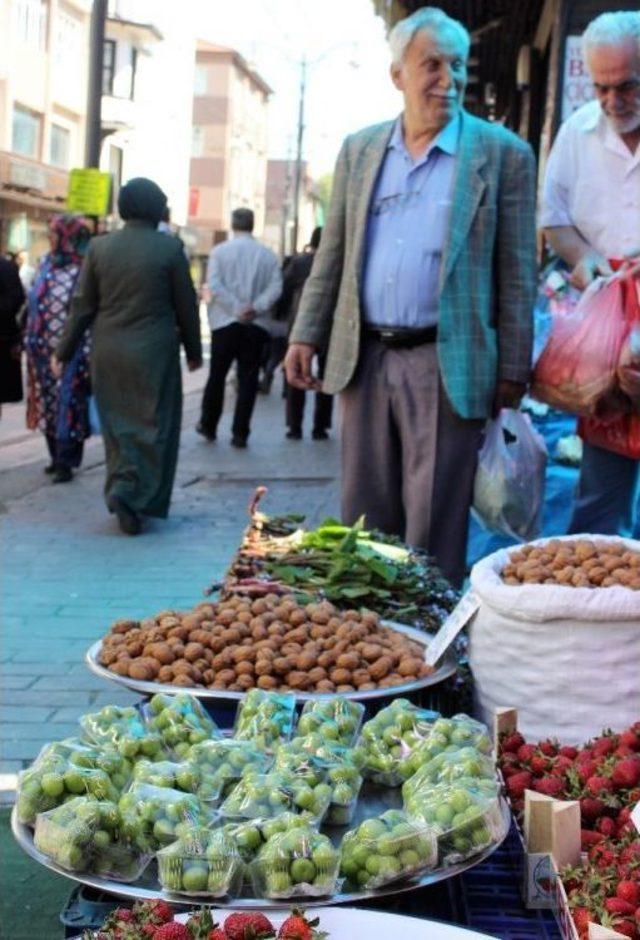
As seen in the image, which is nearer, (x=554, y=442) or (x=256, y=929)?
(x=256, y=929)

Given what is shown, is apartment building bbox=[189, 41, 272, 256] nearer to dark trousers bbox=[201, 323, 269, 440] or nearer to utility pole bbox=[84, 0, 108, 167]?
utility pole bbox=[84, 0, 108, 167]

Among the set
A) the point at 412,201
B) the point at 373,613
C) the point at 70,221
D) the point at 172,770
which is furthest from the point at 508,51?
the point at 172,770

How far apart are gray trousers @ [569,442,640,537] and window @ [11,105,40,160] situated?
41.8 metres

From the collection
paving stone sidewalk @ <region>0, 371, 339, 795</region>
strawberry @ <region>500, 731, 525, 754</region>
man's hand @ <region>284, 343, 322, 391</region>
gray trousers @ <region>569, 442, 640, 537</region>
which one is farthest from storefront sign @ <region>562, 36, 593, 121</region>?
strawberry @ <region>500, 731, 525, 754</region>

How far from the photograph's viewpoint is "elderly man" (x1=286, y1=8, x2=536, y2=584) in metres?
4.78

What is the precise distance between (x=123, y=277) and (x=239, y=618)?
4.79m

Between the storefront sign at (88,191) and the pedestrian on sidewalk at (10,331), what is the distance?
4.84 feet

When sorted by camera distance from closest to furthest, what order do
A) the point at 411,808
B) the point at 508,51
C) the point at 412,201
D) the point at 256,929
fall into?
1. the point at 256,929
2. the point at 411,808
3. the point at 412,201
4. the point at 508,51

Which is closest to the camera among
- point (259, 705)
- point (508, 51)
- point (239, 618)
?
point (259, 705)

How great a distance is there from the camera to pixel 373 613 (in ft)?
13.4

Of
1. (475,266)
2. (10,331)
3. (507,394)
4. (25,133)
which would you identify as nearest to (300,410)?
(10,331)

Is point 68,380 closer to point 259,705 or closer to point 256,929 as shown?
point 259,705

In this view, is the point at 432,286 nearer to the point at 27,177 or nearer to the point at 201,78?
the point at 27,177

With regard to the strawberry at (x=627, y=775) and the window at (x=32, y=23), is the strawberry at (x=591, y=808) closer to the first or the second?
the strawberry at (x=627, y=775)
